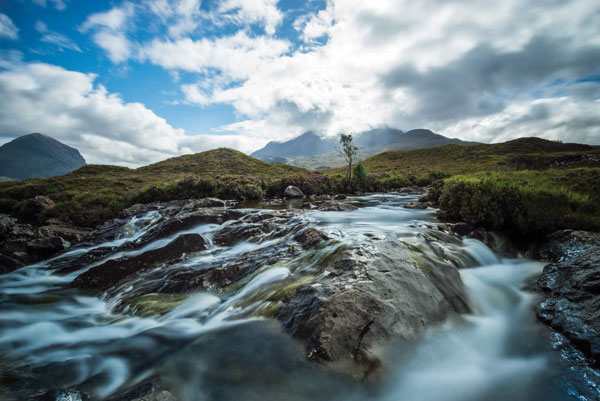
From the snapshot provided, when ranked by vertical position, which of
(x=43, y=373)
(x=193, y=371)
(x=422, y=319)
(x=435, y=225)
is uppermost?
(x=435, y=225)

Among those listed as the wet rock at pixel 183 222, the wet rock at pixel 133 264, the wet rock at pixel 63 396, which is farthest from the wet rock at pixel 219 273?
the wet rock at pixel 183 222

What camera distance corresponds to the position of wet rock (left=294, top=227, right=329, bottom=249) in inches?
323

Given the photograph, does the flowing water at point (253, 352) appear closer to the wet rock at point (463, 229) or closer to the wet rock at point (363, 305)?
the wet rock at point (363, 305)

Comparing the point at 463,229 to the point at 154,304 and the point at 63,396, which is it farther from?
the point at 63,396

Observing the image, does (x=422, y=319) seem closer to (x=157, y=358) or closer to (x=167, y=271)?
(x=157, y=358)

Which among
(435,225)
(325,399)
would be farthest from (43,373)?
(435,225)

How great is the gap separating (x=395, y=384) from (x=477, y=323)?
293cm

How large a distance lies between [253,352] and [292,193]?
84.4 ft

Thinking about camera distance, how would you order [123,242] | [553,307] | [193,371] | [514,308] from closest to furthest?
[193,371]
[553,307]
[514,308]
[123,242]

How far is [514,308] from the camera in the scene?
5781 millimetres

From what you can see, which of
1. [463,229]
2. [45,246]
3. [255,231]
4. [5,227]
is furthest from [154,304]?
[5,227]

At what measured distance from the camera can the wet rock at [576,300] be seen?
13.0 ft

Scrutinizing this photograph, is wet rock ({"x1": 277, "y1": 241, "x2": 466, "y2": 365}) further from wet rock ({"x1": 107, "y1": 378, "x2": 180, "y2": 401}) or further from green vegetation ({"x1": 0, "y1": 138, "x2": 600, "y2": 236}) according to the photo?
green vegetation ({"x1": 0, "y1": 138, "x2": 600, "y2": 236})

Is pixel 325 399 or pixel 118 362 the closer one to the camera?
pixel 325 399
